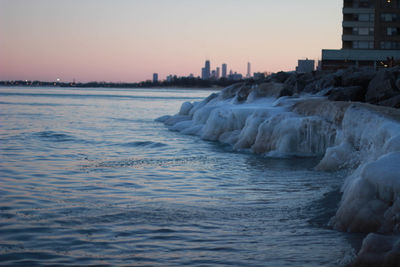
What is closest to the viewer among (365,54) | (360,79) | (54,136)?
(360,79)

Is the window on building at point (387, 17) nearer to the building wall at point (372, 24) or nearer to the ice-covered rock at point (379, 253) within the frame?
the building wall at point (372, 24)

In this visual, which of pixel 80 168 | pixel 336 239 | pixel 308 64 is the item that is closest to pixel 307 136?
pixel 80 168

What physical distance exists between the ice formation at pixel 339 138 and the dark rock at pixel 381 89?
8.24 ft

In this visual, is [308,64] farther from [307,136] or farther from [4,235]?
[4,235]

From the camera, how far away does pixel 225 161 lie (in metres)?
18.6

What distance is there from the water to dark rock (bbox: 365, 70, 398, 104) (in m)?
5.56

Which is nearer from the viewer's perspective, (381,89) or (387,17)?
(381,89)

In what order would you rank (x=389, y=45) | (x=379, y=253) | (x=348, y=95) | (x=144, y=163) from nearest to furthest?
(x=379, y=253), (x=144, y=163), (x=348, y=95), (x=389, y=45)

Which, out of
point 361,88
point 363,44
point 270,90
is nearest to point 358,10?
point 363,44

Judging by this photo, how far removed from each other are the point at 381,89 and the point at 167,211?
1526 centimetres

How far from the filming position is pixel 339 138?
1725 cm

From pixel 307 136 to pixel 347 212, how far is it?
11.2 meters

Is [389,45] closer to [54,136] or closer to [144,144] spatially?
[144,144]

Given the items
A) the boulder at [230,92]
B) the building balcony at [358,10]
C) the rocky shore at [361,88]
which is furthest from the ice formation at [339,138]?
the building balcony at [358,10]
